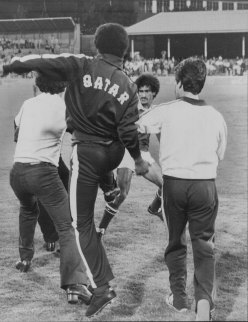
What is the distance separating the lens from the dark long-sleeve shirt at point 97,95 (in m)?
4.43

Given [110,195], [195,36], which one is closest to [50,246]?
[110,195]

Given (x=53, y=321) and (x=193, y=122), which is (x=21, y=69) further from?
(x=53, y=321)

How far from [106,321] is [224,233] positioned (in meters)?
2.90

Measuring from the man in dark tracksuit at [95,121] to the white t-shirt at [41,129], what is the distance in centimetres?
65

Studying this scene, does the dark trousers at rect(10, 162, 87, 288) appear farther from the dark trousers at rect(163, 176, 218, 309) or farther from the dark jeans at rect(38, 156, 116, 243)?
the dark trousers at rect(163, 176, 218, 309)

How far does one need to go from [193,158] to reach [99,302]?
3.87ft

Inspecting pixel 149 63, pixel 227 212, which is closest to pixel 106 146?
pixel 227 212

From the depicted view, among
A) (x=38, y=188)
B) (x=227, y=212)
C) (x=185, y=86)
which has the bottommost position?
(x=227, y=212)

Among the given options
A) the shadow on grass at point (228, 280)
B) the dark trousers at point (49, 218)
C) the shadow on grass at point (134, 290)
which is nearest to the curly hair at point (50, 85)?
the dark trousers at point (49, 218)

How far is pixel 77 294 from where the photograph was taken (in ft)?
16.4

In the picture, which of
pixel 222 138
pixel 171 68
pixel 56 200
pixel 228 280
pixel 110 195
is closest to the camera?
pixel 222 138

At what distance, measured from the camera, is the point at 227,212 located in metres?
8.38

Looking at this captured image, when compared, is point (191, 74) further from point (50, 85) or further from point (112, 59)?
point (50, 85)

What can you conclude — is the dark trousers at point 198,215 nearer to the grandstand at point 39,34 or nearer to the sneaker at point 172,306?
the sneaker at point 172,306
